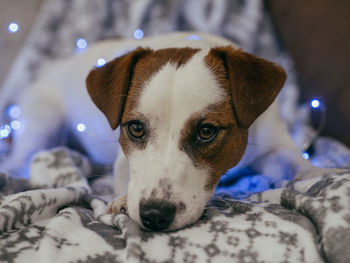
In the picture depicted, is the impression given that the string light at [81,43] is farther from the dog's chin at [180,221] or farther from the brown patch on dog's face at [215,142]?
the dog's chin at [180,221]

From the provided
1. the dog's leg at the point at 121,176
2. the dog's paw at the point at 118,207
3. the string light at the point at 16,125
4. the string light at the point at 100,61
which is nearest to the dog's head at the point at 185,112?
the dog's paw at the point at 118,207

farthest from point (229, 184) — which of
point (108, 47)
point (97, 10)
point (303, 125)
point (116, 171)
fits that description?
point (97, 10)

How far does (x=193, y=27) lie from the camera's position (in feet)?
8.48

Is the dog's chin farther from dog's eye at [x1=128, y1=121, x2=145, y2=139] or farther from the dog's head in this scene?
dog's eye at [x1=128, y1=121, x2=145, y2=139]

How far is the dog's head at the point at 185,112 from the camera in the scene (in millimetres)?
1181

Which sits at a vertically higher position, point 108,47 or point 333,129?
point 108,47

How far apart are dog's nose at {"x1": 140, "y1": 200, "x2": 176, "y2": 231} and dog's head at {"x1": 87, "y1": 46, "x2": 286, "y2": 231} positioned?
0.12 ft

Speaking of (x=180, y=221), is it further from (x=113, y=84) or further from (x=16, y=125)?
(x=16, y=125)

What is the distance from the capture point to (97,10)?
2.53 m

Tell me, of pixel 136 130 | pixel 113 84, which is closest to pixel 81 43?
pixel 113 84

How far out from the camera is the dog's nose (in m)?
1.07

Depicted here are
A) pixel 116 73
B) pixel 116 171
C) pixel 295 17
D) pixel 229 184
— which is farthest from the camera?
pixel 295 17

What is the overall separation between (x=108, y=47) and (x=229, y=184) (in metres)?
1.26

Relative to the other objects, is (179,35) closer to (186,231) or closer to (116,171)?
(116,171)
